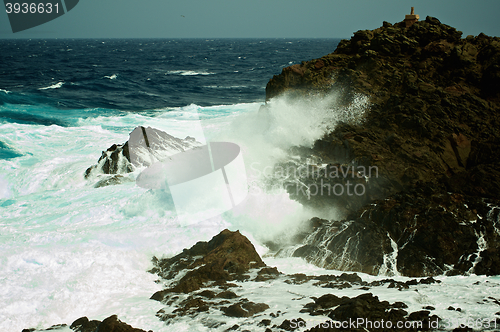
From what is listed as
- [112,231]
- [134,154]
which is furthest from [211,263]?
[134,154]

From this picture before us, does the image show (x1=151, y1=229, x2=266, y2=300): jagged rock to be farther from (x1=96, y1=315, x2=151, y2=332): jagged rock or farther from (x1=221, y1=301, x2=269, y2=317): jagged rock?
(x1=96, y1=315, x2=151, y2=332): jagged rock

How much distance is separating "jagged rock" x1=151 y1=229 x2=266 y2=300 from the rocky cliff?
4.61 feet

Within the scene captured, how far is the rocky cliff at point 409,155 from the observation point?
7973 mm

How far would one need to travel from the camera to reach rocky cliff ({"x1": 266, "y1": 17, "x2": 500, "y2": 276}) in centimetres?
797

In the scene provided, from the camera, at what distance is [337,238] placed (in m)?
8.52

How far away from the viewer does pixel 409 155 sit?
10.2m

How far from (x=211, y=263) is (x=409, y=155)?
6094mm

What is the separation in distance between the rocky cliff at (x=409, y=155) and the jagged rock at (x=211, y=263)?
1.41 m

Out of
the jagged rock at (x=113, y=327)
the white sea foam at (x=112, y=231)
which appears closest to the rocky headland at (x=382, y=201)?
the jagged rock at (x=113, y=327)

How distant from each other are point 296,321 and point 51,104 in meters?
24.9

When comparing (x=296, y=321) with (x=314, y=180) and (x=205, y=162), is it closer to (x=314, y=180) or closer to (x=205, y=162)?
(x=314, y=180)

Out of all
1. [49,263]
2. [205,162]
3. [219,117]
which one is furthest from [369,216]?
[219,117]

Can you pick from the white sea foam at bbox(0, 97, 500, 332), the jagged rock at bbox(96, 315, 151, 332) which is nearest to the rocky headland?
the jagged rock at bbox(96, 315, 151, 332)

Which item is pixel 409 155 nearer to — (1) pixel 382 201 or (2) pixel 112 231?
(1) pixel 382 201
